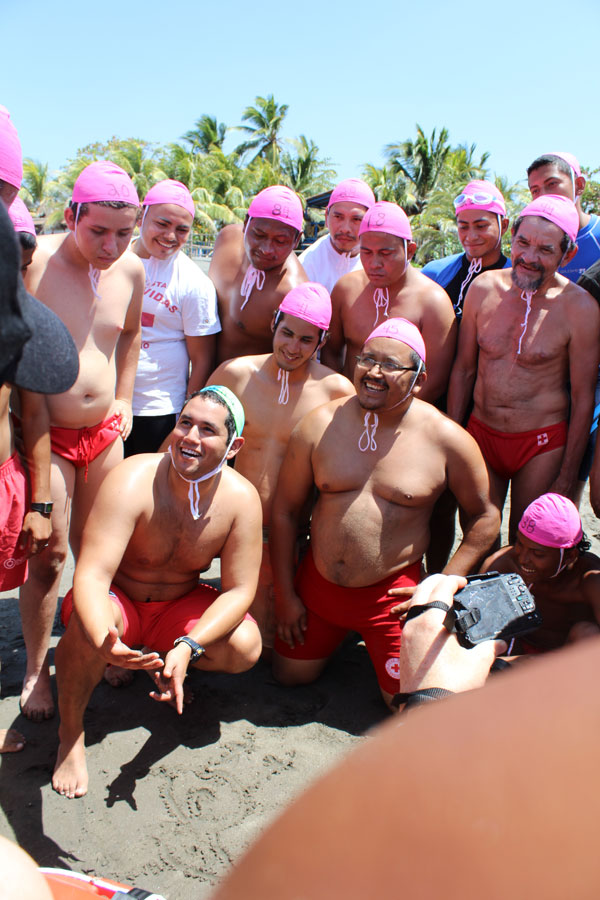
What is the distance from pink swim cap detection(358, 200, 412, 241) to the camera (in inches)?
163

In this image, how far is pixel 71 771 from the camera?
295cm

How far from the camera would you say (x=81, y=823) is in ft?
9.14

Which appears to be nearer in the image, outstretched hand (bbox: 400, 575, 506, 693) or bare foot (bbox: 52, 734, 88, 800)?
outstretched hand (bbox: 400, 575, 506, 693)

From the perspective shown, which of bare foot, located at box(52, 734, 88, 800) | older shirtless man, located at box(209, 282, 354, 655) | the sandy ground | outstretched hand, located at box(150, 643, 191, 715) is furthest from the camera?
older shirtless man, located at box(209, 282, 354, 655)

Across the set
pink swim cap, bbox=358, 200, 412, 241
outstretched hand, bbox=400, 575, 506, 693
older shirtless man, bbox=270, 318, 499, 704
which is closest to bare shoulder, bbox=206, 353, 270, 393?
older shirtless man, bbox=270, 318, 499, 704

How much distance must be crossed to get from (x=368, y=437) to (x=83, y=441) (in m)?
1.47

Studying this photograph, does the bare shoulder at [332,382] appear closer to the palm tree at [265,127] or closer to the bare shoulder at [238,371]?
the bare shoulder at [238,371]

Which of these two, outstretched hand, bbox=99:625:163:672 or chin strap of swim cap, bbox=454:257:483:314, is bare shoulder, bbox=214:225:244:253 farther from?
outstretched hand, bbox=99:625:163:672

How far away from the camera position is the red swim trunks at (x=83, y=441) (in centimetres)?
347

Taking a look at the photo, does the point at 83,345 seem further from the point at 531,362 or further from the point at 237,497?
the point at 531,362

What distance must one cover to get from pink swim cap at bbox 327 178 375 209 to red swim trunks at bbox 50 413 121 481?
2313mm

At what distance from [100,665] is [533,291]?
2.98 metres

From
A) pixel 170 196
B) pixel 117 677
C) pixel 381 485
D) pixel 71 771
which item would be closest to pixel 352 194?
pixel 170 196

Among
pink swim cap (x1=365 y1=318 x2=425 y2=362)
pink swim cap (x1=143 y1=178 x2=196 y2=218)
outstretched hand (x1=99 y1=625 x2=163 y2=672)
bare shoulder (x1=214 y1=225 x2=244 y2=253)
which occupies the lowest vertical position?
outstretched hand (x1=99 y1=625 x2=163 y2=672)
